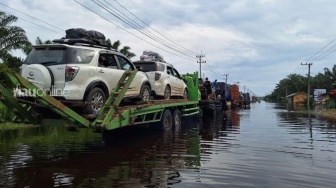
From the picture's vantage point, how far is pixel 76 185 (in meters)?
5.18

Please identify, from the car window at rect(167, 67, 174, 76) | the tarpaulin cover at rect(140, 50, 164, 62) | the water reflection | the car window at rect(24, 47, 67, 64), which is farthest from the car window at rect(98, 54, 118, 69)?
the tarpaulin cover at rect(140, 50, 164, 62)

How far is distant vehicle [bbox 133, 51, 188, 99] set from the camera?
466 inches

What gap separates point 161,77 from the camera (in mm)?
12000

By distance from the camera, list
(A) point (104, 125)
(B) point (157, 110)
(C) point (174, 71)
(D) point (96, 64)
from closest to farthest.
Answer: (A) point (104, 125), (D) point (96, 64), (B) point (157, 110), (C) point (174, 71)

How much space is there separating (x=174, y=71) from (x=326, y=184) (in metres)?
8.90

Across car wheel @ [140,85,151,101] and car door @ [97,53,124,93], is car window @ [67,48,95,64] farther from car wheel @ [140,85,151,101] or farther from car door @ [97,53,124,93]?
car wheel @ [140,85,151,101]

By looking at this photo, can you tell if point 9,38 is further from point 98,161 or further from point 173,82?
point 98,161

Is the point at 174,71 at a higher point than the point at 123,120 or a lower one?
higher

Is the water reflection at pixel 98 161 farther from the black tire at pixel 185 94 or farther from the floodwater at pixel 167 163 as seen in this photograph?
the black tire at pixel 185 94

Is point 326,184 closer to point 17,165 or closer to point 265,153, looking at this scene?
point 265,153

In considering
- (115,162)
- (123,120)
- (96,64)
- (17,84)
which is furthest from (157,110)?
(17,84)

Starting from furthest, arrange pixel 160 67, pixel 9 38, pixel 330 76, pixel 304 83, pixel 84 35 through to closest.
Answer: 1. pixel 304 83
2. pixel 330 76
3. pixel 9 38
4. pixel 160 67
5. pixel 84 35

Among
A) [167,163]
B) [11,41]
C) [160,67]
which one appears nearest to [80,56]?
[167,163]

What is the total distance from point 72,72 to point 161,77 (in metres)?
4.86
